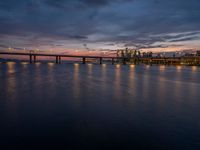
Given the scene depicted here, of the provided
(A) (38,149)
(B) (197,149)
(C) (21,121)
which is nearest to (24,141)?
(A) (38,149)

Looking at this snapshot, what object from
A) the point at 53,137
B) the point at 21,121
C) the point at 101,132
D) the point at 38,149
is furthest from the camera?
the point at 21,121

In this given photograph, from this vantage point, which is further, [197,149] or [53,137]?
[53,137]

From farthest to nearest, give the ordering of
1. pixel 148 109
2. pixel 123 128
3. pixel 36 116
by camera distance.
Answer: pixel 148 109
pixel 36 116
pixel 123 128

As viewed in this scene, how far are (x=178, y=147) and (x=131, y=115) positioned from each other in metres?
3.07

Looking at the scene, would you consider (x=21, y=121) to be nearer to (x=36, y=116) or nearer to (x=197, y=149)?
(x=36, y=116)

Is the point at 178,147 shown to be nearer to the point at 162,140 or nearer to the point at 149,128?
the point at 162,140

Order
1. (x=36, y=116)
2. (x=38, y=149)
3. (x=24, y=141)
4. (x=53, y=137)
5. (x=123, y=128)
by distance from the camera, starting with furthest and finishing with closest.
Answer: (x=36, y=116) → (x=123, y=128) → (x=53, y=137) → (x=24, y=141) → (x=38, y=149)

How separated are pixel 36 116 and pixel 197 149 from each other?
6559 millimetres

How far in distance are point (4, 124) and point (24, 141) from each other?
197cm

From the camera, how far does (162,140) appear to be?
5320mm

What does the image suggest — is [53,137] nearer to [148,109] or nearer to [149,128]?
[149,128]

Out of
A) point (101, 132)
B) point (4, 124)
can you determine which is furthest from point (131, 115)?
point (4, 124)

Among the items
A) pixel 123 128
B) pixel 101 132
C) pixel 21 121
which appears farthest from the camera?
pixel 21 121

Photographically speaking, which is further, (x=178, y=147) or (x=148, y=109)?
(x=148, y=109)
